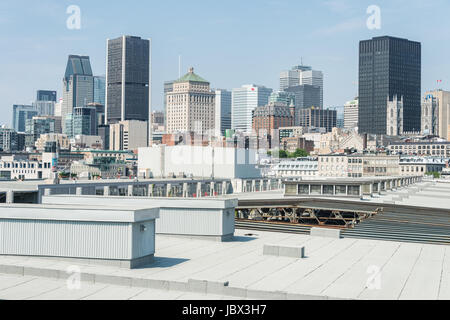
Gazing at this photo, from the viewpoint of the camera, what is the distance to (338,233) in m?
36.8

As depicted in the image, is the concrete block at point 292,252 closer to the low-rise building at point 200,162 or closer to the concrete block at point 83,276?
the concrete block at point 83,276

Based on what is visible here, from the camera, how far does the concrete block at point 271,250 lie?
3048 centimetres

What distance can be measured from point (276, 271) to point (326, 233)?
1135cm

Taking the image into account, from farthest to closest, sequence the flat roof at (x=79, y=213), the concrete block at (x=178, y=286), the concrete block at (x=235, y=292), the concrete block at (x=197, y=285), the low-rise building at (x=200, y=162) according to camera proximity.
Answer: the low-rise building at (x=200, y=162)
the flat roof at (x=79, y=213)
the concrete block at (x=178, y=286)
the concrete block at (x=197, y=285)
the concrete block at (x=235, y=292)

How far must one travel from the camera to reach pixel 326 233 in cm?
3744

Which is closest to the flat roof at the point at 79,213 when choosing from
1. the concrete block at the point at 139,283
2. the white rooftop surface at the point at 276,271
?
the white rooftop surface at the point at 276,271

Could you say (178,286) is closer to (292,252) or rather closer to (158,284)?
(158,284)

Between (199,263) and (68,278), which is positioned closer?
(68,278)

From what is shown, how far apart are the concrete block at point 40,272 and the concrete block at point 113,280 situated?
75.0 inches
